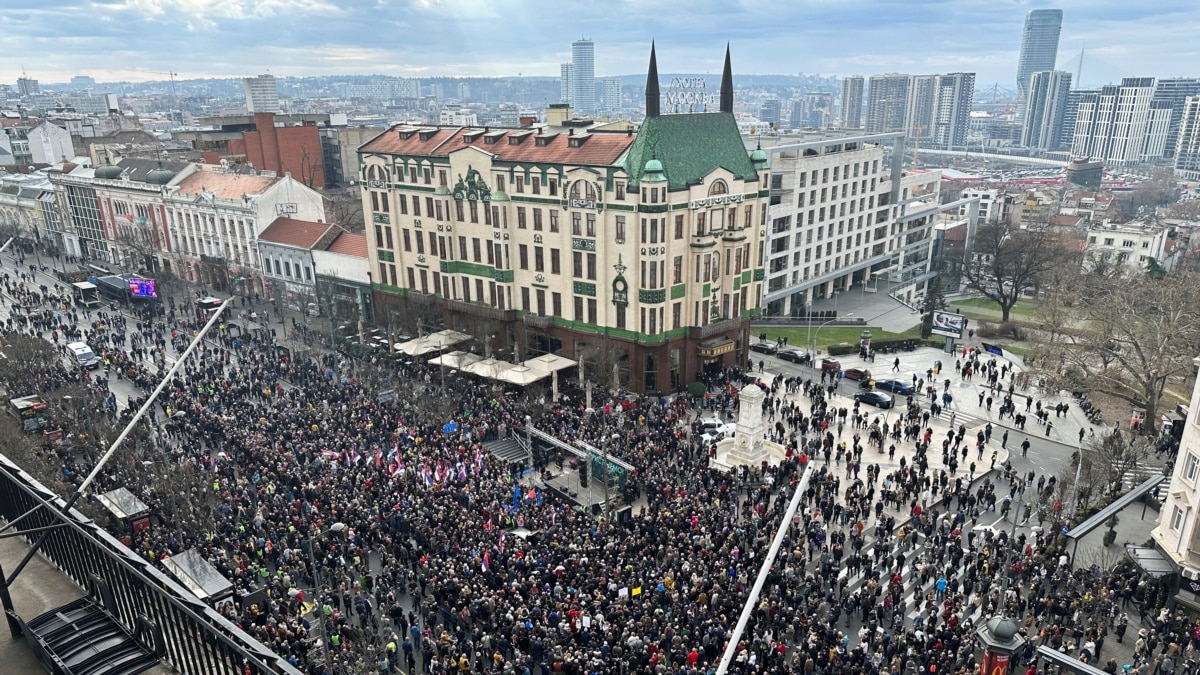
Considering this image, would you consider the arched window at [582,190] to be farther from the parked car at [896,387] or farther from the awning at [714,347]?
the parked car at [896,387]

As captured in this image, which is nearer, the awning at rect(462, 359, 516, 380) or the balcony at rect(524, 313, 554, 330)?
the awning at rect(462, 359, 516, 380)

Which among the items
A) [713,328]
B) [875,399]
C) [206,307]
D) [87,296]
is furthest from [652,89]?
[87,296]

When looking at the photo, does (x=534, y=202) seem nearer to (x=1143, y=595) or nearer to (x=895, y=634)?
(x=895, y=634)

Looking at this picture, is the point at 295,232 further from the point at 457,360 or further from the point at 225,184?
the point at 457,360

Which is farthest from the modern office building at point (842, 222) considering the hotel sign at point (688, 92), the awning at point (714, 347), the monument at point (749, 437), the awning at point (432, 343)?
the monument at point (749, 437)

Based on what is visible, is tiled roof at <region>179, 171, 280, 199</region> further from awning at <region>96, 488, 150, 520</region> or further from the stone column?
the stone column

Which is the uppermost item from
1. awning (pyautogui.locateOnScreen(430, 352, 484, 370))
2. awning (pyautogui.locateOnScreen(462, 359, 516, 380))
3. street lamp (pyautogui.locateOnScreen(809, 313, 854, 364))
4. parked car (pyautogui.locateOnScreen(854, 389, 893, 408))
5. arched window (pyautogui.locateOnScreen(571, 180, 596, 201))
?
A: arched window (pyautogui.locateOnScreen(571, 180, 596, 201))

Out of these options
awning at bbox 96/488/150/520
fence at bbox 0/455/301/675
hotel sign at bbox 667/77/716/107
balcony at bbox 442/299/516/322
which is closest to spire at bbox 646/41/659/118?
hotel sign at bbox 667/77/716/107
